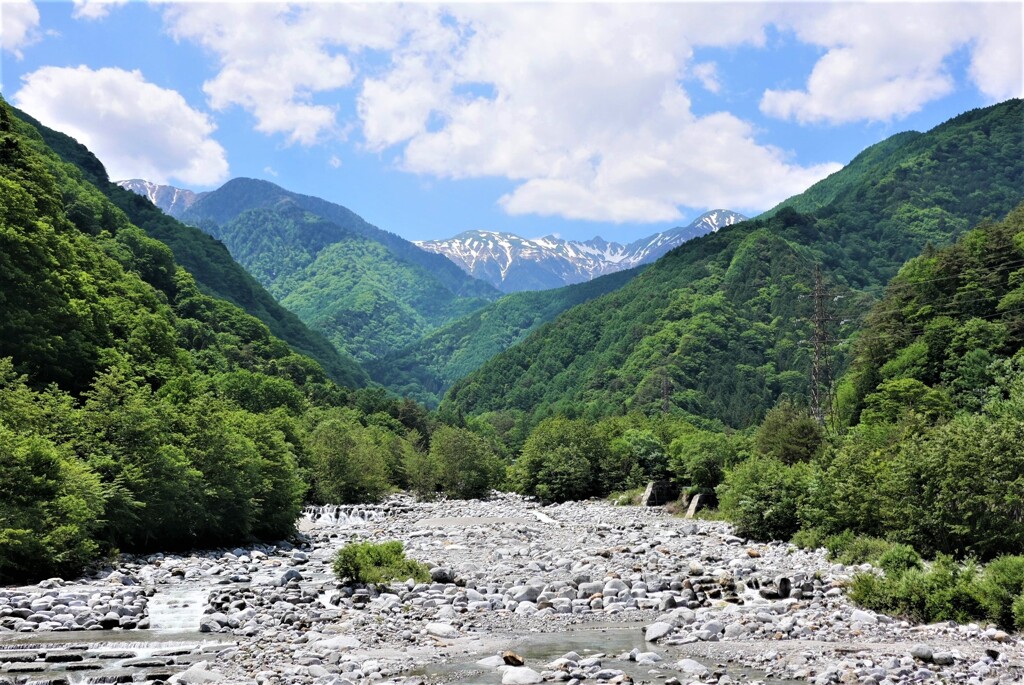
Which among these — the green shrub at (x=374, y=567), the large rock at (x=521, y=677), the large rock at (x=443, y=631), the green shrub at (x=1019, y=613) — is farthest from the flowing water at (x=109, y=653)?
the green shrub at (x=1019, y=613)

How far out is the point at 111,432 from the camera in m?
33.9

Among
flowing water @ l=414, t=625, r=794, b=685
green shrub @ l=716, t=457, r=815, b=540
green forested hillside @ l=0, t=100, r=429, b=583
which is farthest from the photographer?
green shrub @ l=716, t=457, r=815, b=540

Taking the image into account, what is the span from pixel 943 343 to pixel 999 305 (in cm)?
512

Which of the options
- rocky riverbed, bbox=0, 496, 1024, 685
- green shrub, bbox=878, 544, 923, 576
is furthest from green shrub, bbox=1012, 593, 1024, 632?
green shrub, bbox=878, 544, 923, 576

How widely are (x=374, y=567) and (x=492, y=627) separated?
7102 mm

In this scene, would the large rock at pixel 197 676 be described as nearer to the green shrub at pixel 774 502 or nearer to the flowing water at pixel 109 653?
the flowing water at pixel 109 653

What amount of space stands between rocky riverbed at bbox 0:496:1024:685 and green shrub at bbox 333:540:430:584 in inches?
33.3

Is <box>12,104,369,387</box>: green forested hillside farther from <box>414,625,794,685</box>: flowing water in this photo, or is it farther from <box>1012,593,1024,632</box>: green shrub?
<box>1012,593,1024,632</box>: green shrub

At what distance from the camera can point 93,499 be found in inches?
1124

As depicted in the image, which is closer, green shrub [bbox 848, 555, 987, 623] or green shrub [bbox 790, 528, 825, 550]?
green shrub [bbox 848, 555, 987, 623]

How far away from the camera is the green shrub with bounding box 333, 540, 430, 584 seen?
84.0 ft

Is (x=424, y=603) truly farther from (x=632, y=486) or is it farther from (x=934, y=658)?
(x=632, y=486)

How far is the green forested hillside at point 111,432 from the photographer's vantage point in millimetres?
26516

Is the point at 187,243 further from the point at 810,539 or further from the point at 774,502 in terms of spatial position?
the point at 810,539
